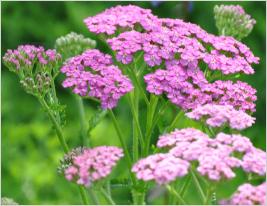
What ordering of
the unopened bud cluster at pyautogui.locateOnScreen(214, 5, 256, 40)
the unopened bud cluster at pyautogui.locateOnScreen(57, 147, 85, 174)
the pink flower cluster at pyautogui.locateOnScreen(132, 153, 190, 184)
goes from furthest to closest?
the unopened bud cluster at pyautogui.locateOnScreen(214, 5, 256, 40) < the unopened bud cluster at pyautogui.locateOnScreen(57, 147, 85, 174) < the pink flower cluster at pyautogui.locateOnScreen(132, 153, 190, 184)

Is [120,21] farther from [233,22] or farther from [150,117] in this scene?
[233,22]

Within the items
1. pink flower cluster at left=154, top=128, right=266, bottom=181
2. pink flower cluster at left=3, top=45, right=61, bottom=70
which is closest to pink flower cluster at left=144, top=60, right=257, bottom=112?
pink flower cluster at left=154, top=128, right=266, bottom=181

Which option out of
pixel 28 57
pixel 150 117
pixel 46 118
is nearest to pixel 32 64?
pixel 28 57

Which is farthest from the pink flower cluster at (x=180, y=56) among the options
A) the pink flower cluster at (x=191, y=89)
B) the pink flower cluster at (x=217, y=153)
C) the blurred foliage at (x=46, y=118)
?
the blurred foliage at (x=46, y=118)

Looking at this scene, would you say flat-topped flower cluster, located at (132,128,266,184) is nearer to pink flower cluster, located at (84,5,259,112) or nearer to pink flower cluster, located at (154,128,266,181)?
pink flower cluster, located at (154,128,266,181)

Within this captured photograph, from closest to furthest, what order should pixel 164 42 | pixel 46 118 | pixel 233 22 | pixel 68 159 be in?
pixel 68 159 → pixel 164 42 → pixel 233 22 → pixel 46 118

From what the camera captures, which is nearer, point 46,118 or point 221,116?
point 221,116
